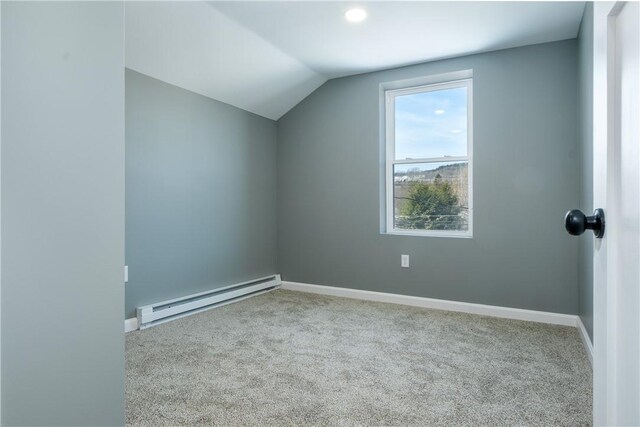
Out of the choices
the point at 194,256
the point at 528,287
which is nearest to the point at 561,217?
the point at 528,287

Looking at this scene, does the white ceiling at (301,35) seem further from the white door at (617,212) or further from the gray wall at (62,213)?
Result: the white door at (617,212)

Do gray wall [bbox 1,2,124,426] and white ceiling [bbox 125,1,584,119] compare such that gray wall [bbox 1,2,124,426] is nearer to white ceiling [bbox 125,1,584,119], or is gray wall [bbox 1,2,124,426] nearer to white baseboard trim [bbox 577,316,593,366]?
white ceiling [bbox 125,1,584,119]

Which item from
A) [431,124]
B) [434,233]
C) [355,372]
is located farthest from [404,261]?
[355,372]

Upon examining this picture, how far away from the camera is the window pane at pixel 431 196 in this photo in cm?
338

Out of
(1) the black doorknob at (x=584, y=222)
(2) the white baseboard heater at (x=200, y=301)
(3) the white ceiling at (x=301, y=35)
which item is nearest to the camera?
(1) the black doorknob at (x=584, y=222)

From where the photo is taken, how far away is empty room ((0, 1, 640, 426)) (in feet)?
2.48

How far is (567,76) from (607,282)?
286 centimetres

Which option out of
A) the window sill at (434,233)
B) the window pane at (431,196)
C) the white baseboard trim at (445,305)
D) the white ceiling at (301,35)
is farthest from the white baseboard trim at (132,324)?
A: the window pane at (431,196)

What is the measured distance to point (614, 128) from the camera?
636 mm

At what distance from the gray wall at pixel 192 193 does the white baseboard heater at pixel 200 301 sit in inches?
2.4

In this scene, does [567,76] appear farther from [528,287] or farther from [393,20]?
[528,287]

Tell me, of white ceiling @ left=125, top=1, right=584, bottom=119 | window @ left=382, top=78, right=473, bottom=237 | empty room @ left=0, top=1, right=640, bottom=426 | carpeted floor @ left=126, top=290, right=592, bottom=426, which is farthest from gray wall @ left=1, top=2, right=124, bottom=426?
window @ left=382, top=78, right=473, bottom=237

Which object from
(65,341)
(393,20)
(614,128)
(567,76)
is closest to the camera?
(614,128)

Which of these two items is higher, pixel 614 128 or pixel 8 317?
pixel 614 128
